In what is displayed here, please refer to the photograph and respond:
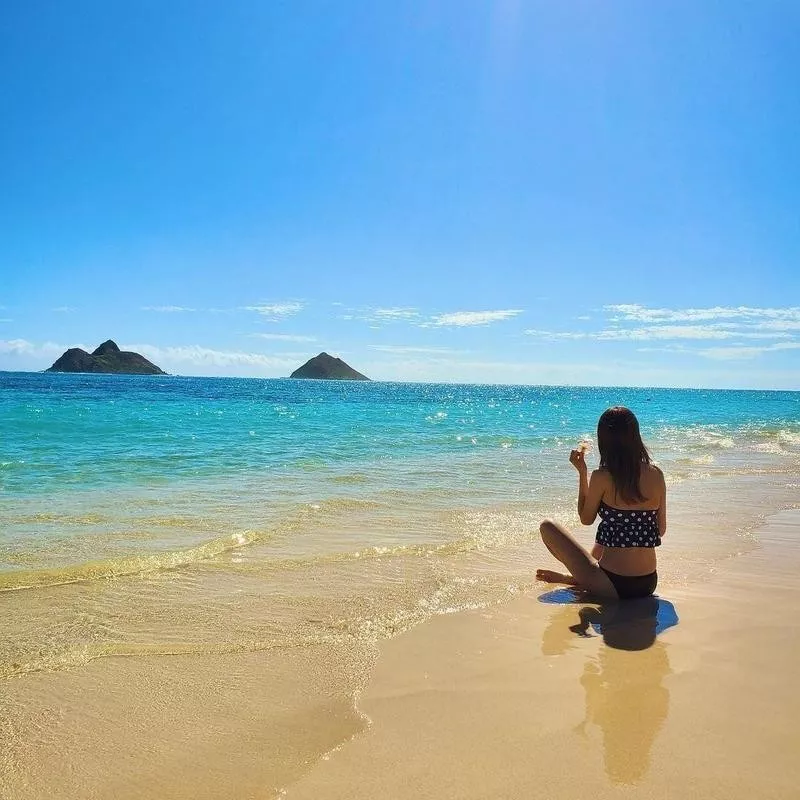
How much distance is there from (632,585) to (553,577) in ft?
2.41

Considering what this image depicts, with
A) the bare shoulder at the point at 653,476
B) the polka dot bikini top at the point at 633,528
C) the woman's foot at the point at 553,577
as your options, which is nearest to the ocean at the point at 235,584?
the woman's foot at the point at 553,577

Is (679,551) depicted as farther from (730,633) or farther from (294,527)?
(294,527)

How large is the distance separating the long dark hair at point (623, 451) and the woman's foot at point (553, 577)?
3.14ft

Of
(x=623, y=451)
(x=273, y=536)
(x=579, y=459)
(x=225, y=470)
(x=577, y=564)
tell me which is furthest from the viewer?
(x=225, y=470)

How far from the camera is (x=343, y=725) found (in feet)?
11.0

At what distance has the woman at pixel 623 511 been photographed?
560 centimetres

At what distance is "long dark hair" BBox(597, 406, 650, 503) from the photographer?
219 inches

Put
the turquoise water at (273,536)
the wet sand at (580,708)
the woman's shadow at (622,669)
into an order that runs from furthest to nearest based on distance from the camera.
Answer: the turquoise water at (273,536), the woman's shadow at (622,669), the wet sand at (580,708)

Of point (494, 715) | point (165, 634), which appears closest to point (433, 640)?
point (494, 715)

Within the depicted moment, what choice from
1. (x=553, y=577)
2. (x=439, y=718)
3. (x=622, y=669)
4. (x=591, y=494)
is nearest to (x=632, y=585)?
(x=553, y=577)

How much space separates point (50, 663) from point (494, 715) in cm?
289

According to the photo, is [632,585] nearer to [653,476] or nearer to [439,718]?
[653,476]

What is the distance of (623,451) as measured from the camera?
5586 mm

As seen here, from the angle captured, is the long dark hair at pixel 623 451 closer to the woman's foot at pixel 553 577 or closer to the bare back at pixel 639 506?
the bare back at pixel 639 506
